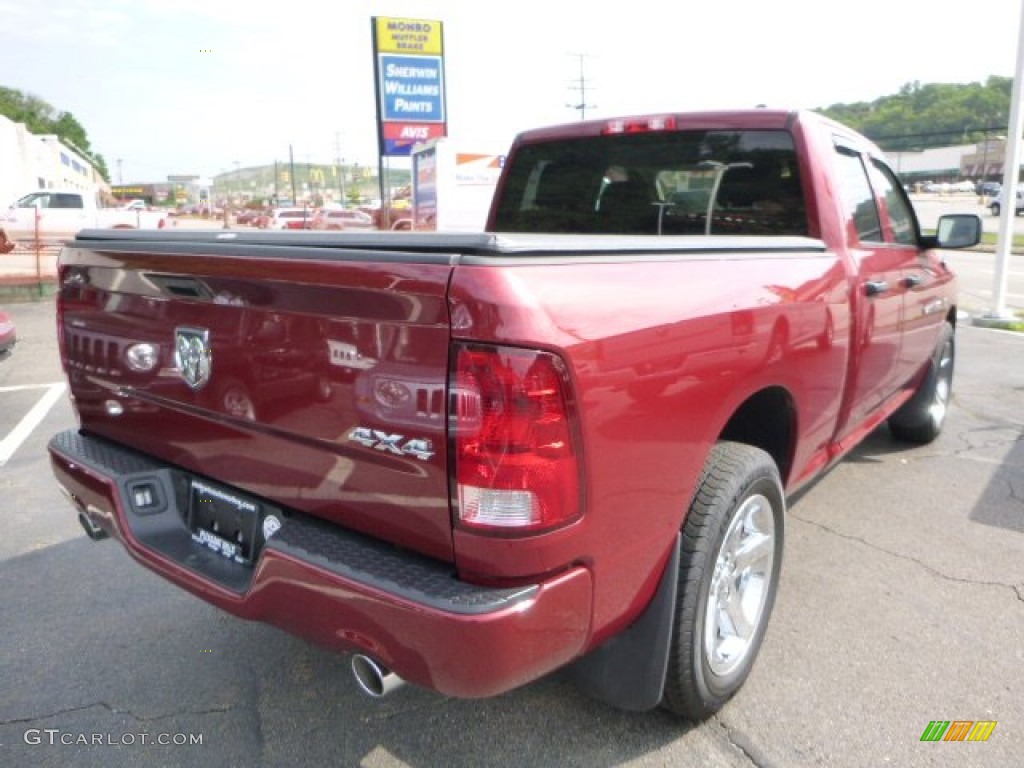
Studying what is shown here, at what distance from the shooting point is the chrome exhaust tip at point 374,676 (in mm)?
1883

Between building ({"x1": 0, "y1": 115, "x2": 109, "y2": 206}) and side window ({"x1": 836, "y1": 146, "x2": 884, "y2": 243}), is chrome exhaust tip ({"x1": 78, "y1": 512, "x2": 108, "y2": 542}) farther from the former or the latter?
building ({"x1": 0, "y1": 115, "x2": 109, "y2": 206})

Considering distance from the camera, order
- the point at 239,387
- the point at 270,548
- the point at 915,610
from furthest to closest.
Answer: the point at 915,610
the point at 239,387
the point at 270,548

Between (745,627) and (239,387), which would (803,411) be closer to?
(745,627)

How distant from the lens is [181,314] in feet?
7.48

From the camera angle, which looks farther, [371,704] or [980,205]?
[980,205]

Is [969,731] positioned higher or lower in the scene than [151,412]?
lower

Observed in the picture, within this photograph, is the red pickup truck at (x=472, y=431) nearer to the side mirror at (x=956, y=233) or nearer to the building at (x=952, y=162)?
the side mirror at (x=956, y=233)

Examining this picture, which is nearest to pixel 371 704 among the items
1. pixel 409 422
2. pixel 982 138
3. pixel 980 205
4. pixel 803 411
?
pixel 409 422

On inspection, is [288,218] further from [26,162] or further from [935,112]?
[935,112]

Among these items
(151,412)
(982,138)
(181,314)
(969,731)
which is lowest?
(969,731)

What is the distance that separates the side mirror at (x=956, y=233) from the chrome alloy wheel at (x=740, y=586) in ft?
8.19

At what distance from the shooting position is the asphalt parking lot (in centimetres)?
237

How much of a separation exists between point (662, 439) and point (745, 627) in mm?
1012

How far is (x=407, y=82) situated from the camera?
740 inches
